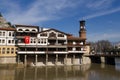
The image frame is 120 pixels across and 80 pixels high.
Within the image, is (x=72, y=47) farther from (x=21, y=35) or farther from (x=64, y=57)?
(x=21, y=35)

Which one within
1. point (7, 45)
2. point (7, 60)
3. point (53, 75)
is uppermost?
point (7, 45)

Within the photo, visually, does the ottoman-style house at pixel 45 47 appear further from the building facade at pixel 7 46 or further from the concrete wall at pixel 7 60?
the concrete wall at pixel 7 60

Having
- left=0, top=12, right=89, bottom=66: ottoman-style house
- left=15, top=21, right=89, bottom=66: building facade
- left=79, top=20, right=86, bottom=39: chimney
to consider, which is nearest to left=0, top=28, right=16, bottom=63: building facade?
left=0, top=12, right=89, bottom=66: ottoman-style house

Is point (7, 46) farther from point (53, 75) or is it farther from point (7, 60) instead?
point (53, 75)

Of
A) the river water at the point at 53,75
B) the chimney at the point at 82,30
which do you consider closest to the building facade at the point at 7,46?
the river water at the point at 53,75

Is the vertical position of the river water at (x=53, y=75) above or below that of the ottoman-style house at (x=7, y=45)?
below

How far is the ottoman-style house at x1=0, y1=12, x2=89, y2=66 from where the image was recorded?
186ft

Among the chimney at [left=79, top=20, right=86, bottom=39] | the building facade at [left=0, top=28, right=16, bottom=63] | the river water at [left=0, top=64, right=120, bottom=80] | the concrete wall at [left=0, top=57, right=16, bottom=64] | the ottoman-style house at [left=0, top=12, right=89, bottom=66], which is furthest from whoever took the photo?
the chimney at [left=79, top=20, right=86, bottom=39]

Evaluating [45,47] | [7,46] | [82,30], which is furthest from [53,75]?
[82,30]


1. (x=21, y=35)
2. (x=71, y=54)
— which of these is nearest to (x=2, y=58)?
(x=21, y=35)

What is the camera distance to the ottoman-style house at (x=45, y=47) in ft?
186

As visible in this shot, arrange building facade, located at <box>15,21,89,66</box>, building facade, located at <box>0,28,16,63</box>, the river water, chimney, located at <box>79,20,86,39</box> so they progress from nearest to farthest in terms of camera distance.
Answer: the river water
building facade, located at <box>0,28,16,63</box>
building facade, located at <box>15,21,89,66</box>
chimney, located at <box>79,20,86,39</box>

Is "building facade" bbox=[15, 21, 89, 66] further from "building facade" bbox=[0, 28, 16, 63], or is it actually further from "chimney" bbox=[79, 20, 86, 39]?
"chimney" bbox=[79, 20, 86, 39]

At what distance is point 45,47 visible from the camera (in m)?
58.8
